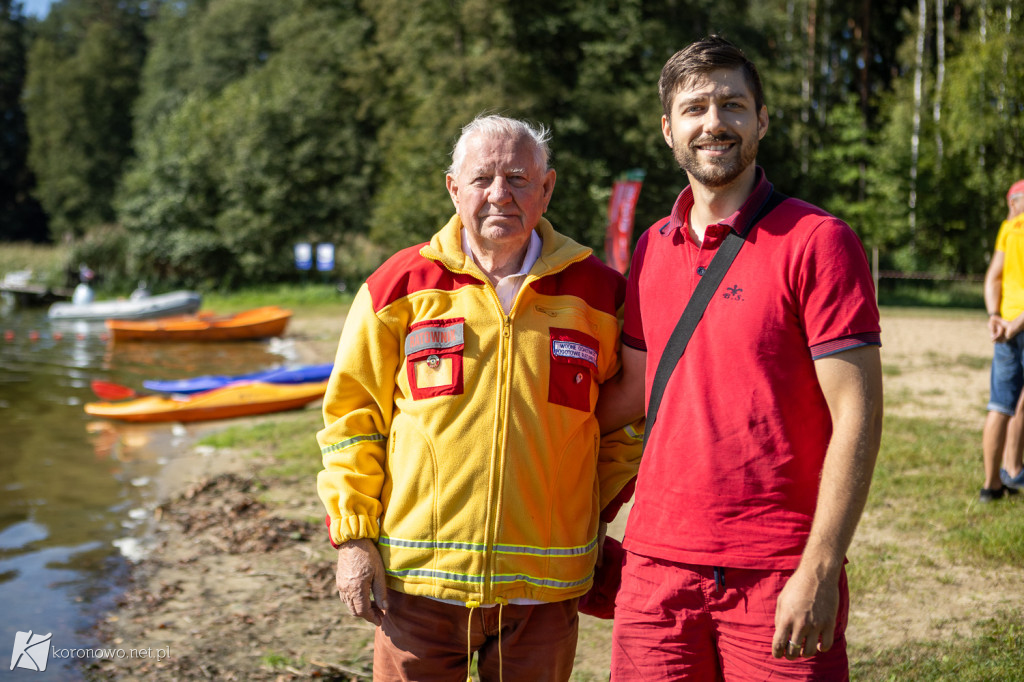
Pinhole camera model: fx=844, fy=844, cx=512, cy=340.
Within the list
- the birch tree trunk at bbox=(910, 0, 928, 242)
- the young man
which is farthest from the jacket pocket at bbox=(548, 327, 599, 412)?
the birch tree trunk at bbox=(910, 0, 928, 242)

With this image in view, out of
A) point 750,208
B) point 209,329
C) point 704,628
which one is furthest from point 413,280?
point 209,329

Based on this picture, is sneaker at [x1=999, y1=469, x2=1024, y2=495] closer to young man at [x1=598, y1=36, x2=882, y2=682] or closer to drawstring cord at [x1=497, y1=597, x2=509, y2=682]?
young man at [x1=598, y1=36, x2=882, y2=682]

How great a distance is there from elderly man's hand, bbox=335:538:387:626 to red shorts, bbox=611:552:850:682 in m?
0.67

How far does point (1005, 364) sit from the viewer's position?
5.50 m

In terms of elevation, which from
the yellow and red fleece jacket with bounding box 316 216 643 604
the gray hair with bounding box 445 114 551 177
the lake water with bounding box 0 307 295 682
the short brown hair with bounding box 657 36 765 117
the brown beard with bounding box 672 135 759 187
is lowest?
the lake water with bounding box 0 307 295 682

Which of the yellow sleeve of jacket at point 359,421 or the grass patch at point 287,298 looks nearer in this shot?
the yellow sleeve of jacket at point 359,421

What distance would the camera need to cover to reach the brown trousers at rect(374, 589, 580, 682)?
2.36 m

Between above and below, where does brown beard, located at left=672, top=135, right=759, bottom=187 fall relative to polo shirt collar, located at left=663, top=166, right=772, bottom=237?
above

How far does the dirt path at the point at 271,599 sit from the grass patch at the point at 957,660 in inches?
4.1

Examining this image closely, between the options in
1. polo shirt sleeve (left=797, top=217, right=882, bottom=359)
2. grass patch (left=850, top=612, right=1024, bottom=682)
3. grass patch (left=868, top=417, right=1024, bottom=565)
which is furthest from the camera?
grass patch (left=868, top=417, right=1024, bottom=565)

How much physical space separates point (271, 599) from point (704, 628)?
3.45 metres

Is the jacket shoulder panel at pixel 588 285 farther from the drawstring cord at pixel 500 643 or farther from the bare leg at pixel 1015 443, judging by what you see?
the bare leg at pixel 1015 443

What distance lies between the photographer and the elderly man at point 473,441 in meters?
2.32

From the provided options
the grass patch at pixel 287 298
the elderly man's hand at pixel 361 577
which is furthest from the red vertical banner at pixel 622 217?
the elderly man's hand at pixel 361 577
